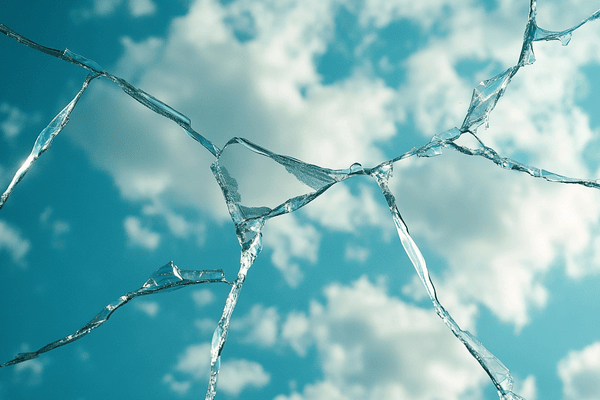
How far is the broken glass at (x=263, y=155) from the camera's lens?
5758mm

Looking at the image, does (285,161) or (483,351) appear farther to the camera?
(285,161)

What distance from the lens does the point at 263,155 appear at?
20.2ft

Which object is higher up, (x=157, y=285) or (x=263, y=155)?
(x=263, y=155)

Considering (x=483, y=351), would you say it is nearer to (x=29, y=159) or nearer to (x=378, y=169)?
(x=378, y=169)

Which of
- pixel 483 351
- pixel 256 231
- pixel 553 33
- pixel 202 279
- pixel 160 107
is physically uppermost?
pixel 553 33

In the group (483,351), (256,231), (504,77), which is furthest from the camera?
(256,231)

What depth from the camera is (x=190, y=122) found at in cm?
609

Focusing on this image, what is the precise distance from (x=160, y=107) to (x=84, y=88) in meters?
1.46

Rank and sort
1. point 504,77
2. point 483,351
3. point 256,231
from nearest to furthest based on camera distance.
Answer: point 483,351
point 504,77
point 256,231

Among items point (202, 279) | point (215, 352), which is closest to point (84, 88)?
point (202, 279)

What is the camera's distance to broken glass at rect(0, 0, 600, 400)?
18.9ft

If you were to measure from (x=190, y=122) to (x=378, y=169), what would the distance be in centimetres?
263

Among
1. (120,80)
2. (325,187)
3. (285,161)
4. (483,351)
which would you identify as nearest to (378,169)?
(325,187)

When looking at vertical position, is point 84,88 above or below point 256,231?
above
